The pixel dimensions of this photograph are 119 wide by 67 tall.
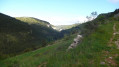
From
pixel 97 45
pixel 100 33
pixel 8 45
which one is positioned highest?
pixel 100 33

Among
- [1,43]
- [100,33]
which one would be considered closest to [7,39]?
[1,43]

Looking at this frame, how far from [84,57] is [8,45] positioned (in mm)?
181991

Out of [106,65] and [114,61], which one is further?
[114,61]

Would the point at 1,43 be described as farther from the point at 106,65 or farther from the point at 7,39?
the point at 106,65

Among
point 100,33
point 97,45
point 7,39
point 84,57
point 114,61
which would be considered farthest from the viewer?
point 7,39

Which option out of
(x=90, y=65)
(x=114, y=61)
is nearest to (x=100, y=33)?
(x=114, y=61)

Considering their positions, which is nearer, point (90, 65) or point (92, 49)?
point (90, 65)

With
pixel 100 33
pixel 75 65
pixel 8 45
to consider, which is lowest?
pixel 8 45

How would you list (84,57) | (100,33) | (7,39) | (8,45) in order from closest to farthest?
(84,57) < (100,33) < (8,45) < (7,39)

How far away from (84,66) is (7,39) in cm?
20236

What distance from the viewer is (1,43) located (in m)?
180

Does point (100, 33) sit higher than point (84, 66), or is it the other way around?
point (100, 33)

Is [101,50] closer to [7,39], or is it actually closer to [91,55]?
[91,55]

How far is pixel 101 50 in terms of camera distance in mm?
16672
